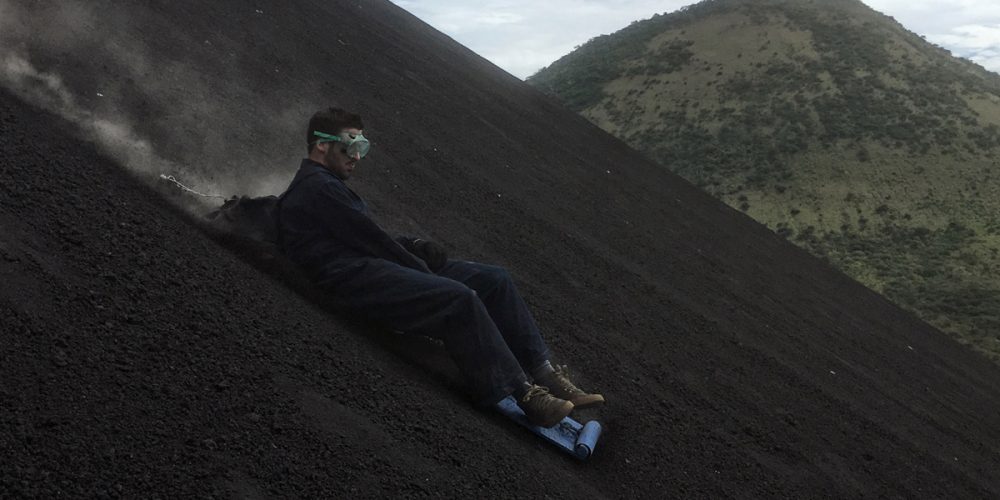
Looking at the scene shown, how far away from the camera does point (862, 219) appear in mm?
32000

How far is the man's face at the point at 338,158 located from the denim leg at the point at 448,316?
709mm

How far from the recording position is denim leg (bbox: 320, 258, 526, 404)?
4816 millimetres

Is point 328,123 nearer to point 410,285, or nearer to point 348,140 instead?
point 348,140

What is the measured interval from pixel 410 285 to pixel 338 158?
1.11 m

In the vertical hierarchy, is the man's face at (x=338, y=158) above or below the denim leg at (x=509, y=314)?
above

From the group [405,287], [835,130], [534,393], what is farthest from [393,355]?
[835,130]

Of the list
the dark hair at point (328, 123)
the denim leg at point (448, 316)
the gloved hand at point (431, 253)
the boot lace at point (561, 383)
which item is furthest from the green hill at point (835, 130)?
the dark hair at point (328, 123)

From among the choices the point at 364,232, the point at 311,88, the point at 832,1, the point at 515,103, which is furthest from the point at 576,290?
the point at 832,1

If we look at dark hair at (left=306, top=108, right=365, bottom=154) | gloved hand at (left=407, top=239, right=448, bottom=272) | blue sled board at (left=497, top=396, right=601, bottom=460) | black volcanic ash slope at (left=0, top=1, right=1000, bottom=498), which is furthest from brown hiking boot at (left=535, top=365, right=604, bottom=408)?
dark hair at (left=306, top=108, right=365, bottom=154)

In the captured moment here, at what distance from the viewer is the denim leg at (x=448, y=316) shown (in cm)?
482

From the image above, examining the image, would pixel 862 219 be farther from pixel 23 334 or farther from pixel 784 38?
pixel 23 334

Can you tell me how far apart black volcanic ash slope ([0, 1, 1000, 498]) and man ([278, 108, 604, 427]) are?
0.27 meters

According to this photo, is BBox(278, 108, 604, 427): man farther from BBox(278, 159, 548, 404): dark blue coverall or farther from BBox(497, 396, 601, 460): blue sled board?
BBox(497, 396, 601, 460): blue sled board

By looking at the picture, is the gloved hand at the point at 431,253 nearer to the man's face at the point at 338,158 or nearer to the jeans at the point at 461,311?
the jeans at the point at 461,311
